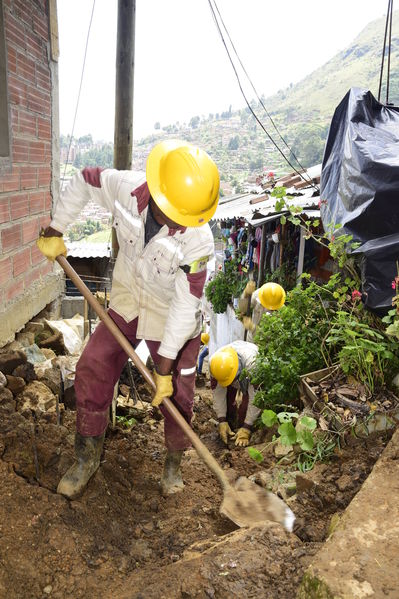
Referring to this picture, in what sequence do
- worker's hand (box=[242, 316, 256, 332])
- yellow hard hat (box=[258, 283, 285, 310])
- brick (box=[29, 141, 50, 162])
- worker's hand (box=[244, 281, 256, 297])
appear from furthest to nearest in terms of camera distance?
1. worker's hand (box=[244, 281, 256, 297])
2. worker's hand (box=[242, 316, 256, 332])
3. yellow hard hat (box=[258, 283, 285, 310])
4. brick (box=[29, 141, 50, 162])

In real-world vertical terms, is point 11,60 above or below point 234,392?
above

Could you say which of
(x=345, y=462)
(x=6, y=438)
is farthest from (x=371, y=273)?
(x=6, y=438)

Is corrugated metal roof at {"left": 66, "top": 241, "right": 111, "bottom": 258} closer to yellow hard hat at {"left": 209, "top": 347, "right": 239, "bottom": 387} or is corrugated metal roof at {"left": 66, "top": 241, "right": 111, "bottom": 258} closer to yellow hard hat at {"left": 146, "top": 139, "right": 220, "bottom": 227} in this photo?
yellow hard hat at {"left": 209, "top": 347, "right": 239, "bottom": 387}

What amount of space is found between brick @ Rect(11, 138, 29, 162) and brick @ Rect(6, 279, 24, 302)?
1211 millimetres

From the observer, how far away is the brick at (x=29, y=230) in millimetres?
4559

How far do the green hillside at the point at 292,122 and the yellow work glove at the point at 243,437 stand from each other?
2004cm

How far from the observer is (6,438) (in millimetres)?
3014

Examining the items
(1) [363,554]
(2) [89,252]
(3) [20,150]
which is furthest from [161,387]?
(2) [89,252]

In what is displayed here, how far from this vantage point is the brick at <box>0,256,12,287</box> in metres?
4.08

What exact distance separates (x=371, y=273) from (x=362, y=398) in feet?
3.64

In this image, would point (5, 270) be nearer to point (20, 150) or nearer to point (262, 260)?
point (20, 150)

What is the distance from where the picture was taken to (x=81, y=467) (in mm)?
2912

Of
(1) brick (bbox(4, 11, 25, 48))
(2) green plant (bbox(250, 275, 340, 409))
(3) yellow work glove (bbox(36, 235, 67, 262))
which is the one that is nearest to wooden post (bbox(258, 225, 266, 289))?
(2) green plant (bbox(250, 275, 340, 409))

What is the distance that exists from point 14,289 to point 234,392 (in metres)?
2.96
